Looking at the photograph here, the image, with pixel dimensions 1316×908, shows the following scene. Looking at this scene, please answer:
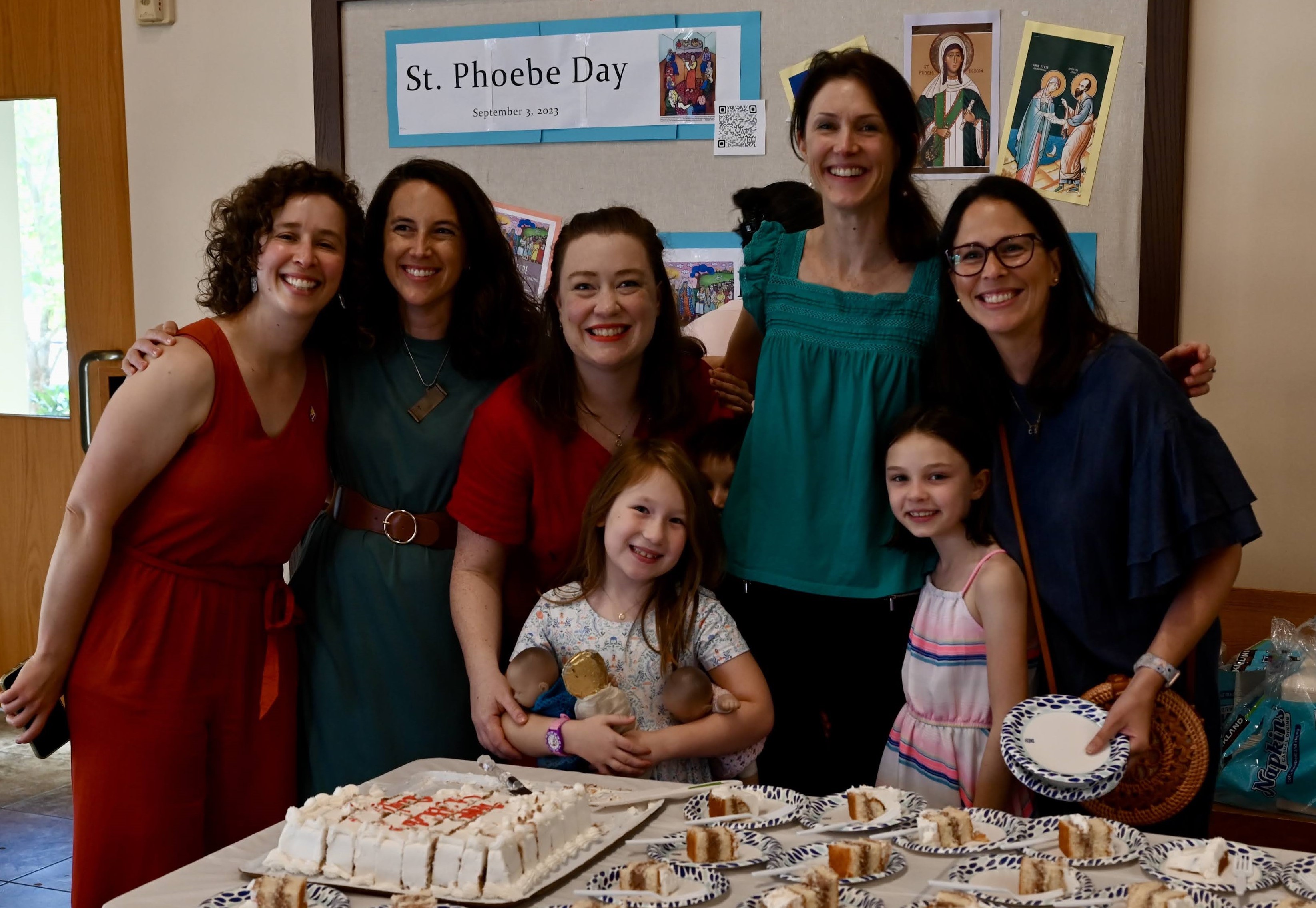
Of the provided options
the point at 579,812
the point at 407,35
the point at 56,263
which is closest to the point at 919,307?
the point at 579,812

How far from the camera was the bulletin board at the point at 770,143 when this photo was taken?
2.67 metres

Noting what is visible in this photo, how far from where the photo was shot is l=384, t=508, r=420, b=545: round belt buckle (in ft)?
7.12

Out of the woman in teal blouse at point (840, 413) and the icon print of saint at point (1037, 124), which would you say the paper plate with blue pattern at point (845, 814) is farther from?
the icon print of saint at point (1037, 124)

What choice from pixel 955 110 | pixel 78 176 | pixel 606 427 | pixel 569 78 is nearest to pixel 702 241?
pixel 569 78

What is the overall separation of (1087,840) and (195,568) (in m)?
1.46

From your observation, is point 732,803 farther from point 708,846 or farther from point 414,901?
point 414,901

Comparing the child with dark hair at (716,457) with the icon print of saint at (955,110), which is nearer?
the child with dark hair at (716,457)

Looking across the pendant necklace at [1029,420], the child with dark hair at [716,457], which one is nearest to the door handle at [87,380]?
the child with dark hair at [716,457]

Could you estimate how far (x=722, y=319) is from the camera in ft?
8.74

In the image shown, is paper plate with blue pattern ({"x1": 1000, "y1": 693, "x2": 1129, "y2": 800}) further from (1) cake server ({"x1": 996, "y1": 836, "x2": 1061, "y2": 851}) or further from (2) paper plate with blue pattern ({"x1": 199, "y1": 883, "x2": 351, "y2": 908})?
(2) paper plate with blue pattern ({"x1": 199, "y1": 883, "x2": 351, "y2": 908})

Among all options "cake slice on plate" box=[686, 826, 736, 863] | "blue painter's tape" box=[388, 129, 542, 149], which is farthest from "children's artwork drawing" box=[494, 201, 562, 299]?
"cake slice on plate" box=[686, 826, 736, 863]

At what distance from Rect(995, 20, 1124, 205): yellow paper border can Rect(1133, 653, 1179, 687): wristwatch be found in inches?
51.6

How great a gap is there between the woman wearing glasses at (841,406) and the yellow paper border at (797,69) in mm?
911

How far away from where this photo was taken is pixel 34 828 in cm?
347
